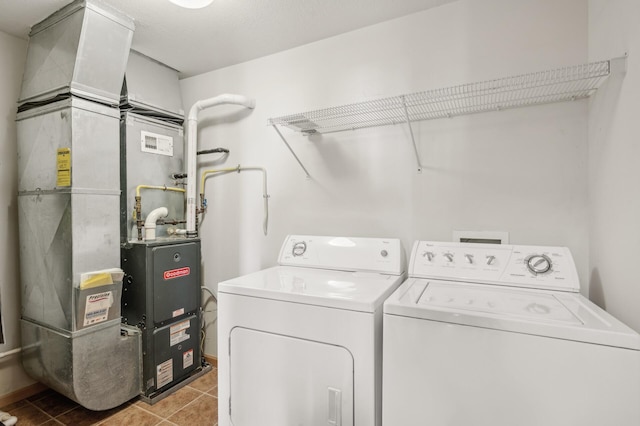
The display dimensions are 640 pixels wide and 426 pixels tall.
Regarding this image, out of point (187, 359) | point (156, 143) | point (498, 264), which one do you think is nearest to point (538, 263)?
point (498, 264)

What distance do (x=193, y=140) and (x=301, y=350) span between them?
6.27 ft

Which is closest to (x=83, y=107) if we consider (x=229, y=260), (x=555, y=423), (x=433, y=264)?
(x=229, y=260)

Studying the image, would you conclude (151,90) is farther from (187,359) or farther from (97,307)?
(187,359)

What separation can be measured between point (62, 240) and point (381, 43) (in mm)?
2286

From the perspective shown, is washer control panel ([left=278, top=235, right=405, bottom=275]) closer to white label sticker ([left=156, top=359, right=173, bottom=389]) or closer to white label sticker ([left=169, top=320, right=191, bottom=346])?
white label sticker ([left=169, top=320, right=191, bottom=346])

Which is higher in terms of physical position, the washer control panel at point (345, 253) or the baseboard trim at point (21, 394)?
the washer control panel at point (345, 253)

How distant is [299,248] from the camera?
2072 mm

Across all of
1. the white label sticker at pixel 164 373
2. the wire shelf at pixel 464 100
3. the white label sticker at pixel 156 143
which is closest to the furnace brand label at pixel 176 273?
the white label sticker at pixel 164 373

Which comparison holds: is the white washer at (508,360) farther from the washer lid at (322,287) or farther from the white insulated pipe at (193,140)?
the white insulated pipe at (193,140)

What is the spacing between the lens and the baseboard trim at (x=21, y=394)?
81.1 inches

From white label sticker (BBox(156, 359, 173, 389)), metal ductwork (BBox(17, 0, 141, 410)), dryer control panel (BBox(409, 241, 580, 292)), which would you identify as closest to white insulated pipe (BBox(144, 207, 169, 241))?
metal ductwork (BBox(17, 0, 141, 410))

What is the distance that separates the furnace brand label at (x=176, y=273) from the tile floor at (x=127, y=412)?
31.7 inches

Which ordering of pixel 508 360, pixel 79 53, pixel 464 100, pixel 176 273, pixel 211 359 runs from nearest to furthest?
pixel 508 360 < pixel 464 100 < pixel 79 53 < pixel 176 273 < pixel 211 359

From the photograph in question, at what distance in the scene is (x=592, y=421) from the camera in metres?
0.93
